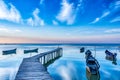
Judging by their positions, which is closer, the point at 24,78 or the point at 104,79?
the point at 24,78

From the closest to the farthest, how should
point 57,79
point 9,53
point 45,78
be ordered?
point 45,78, point 57,79, point 9,53

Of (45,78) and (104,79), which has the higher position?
(45,78)

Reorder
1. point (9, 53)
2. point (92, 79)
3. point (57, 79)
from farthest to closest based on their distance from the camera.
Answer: point (9, 53) → point (57, 79) → point (92, 79)

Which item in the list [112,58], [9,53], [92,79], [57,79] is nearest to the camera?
[92,79]

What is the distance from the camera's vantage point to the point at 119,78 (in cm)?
1989

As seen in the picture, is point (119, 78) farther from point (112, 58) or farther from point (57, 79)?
point (112, 58)

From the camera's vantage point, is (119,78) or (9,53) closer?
(119,78)

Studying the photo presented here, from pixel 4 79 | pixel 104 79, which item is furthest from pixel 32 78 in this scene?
pixel 104 79

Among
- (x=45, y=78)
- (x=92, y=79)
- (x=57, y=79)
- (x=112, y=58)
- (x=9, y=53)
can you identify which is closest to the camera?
(x=45, y=78)

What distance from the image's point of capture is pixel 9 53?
182ft

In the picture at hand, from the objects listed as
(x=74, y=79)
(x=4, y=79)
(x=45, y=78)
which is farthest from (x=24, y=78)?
(x=74, y=79)

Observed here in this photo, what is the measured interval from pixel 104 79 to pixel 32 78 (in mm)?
10663

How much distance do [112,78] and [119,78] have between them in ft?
2.57

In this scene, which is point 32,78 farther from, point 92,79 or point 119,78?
point 119,78
